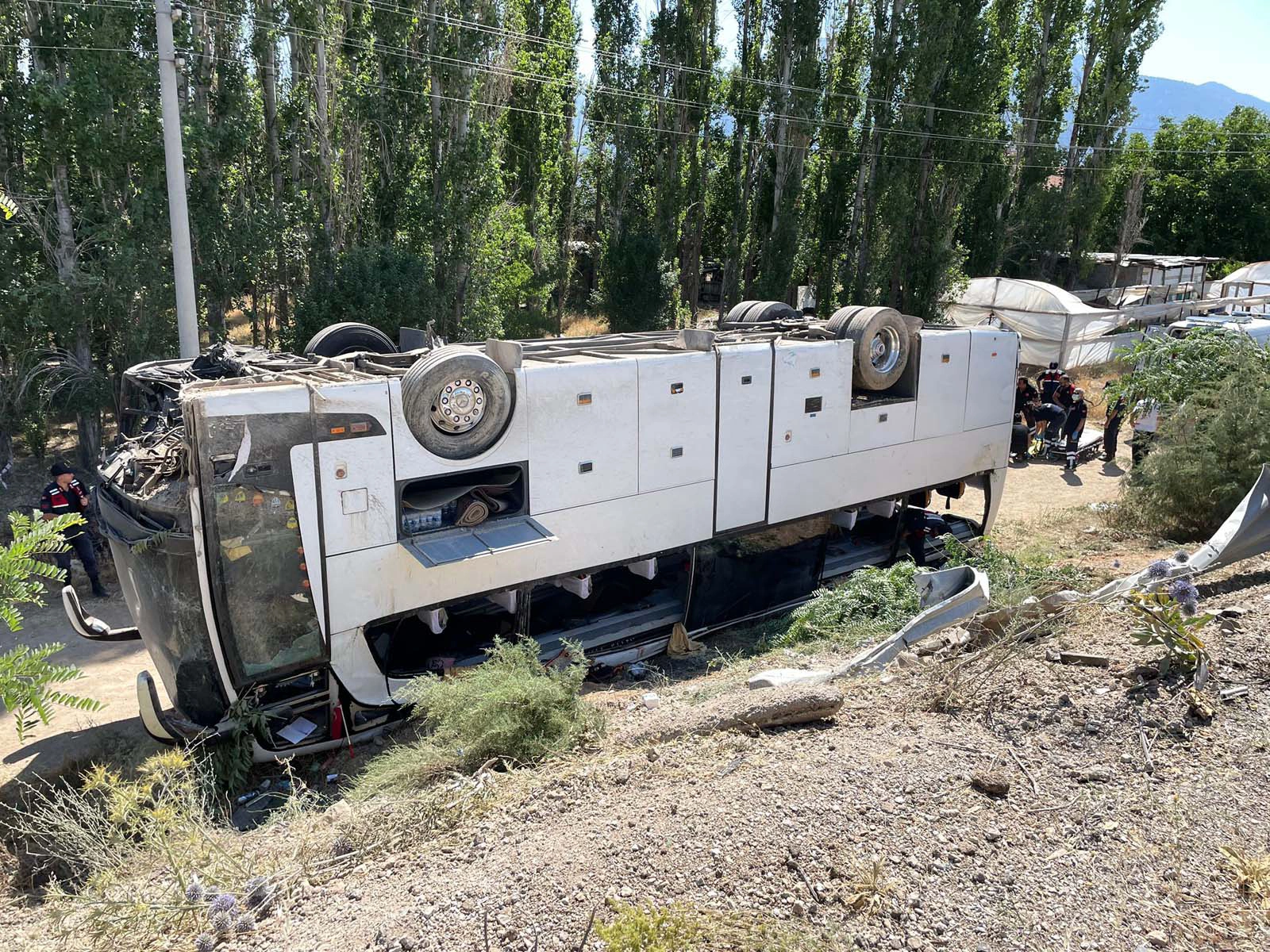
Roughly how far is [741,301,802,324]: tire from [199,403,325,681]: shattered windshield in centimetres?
606

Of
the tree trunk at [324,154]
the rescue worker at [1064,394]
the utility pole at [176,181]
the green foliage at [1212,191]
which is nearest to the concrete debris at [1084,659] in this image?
the utility pole at [176,181]

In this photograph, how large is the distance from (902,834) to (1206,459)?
7.42 metres

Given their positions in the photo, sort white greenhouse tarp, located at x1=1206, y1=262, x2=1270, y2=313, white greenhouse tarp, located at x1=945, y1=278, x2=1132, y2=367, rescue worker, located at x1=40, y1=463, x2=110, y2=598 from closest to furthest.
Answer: rescue worker, located at x1=40, y1=463, x2=110, y2=598 < white greenhouse tarp, located at x1=945, y1=278, x2=1132, y2=367 < white greenhouse tarp, located at x1=1206, y1=262, x2=1270, y2=313

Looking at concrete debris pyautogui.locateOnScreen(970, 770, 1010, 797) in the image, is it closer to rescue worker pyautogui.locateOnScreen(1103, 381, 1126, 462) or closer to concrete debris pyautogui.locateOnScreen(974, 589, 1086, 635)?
concrete debris pyautogui.locateOnScreen(974, 589, 1086, 635)

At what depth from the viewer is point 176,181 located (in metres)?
9.47

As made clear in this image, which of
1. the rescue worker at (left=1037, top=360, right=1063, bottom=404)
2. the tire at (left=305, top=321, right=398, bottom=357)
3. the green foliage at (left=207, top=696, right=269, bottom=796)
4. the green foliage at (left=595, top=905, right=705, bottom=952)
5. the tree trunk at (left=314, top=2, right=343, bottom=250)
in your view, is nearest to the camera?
the green foliage at (left=595, top=905, right=705, bottom=952)

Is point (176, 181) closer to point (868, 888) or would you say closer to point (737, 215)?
point (868, 888)

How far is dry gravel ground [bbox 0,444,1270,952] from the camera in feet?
10.1

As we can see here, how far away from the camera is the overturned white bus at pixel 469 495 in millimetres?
5438

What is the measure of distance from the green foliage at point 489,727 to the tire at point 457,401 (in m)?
1.72

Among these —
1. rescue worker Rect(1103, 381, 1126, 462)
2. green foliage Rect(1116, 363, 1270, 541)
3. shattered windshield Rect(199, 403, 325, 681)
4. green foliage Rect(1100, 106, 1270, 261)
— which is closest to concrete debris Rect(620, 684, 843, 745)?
shattered windshield Rect(199, 403, 325, 681)

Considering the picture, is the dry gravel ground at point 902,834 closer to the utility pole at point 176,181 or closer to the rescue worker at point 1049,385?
the utility pole at point 176,181

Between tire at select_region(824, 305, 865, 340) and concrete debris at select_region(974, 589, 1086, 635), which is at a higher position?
tire at select_region(824, 305, 865, 340)

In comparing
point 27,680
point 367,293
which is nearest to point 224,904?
point 27,680
